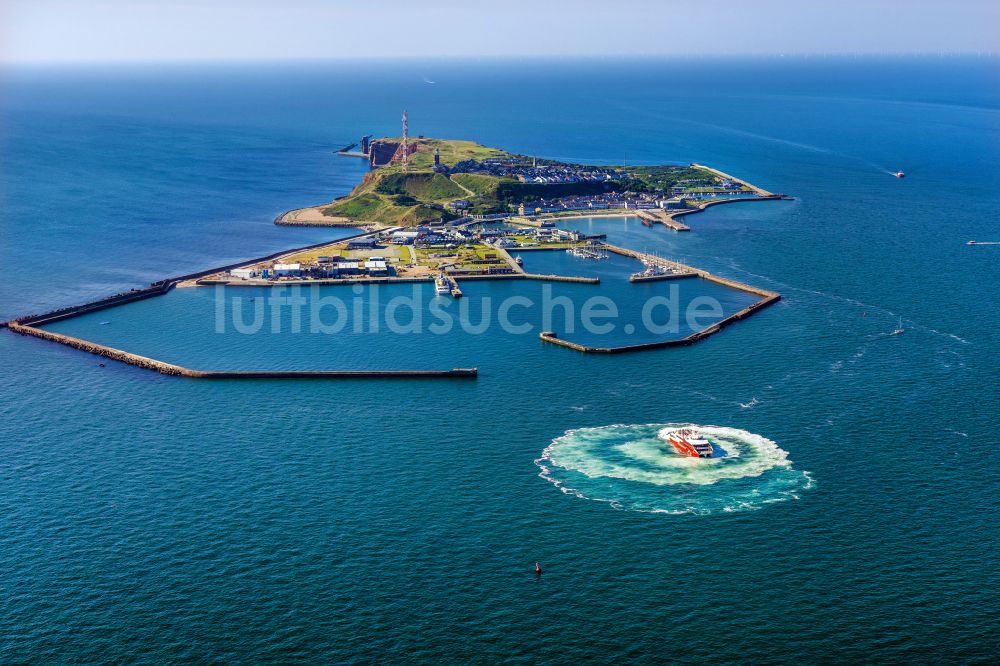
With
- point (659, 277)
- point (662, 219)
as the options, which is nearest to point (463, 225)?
point (662, 219)

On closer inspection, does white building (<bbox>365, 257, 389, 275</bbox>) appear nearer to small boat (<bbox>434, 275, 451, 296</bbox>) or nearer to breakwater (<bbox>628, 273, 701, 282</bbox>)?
small boat (<bbox>434, 275, 451, 296</bbox>)

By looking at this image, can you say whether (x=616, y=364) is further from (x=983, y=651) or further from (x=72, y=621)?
(x=72, y=621)

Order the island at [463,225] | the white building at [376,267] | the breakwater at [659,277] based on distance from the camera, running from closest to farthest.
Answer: the island at [463,225] < the breakwater at [659,277] < the white building at [376,267]

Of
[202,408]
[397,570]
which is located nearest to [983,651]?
[397,570]

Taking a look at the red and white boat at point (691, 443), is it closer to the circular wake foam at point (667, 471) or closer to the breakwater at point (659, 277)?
the circular wake foam at point (667, 471)

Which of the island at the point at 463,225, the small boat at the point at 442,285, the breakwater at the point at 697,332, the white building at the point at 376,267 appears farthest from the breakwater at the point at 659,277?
the white building at the point at 376,267

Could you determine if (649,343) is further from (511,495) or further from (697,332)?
(511,495)
